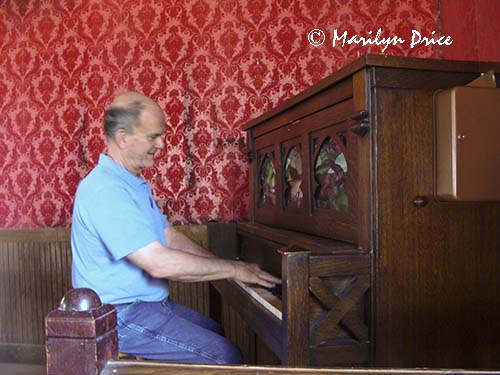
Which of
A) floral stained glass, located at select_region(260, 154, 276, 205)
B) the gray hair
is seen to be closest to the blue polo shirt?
the gray hair

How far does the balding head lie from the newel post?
134 centimetres

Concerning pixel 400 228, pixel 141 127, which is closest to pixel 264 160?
pixel 141 127

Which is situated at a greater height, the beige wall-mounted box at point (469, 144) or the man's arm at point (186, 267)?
the beige wall-mounted box at point (469, 144)

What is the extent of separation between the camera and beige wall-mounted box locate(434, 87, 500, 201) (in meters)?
1.58

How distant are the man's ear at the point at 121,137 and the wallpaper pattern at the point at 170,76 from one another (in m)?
1.50

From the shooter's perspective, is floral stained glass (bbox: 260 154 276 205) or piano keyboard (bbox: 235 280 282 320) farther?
floral stained glass (bbox: 260 154 276 205)

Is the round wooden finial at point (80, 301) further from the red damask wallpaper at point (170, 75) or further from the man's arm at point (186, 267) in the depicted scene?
the red damask wallpaper at point (170, 75)

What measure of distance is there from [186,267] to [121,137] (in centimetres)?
63

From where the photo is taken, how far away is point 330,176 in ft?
6.56

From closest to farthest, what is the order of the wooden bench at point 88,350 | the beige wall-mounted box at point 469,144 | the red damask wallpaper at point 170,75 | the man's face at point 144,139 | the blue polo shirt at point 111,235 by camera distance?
the wooden bench at point 88,350
the beige wall-mounted box at point 469,144
the blue polo shirt at point 111,235
the man's face at point 144,139
the red damask wallpaper at point 170,75

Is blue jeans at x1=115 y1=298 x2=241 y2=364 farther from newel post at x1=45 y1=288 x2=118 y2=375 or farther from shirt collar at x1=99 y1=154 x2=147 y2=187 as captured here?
newel post at x1=45 y1=288 x2=118 y2=375

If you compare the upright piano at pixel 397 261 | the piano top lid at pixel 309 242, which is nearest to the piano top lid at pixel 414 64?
the upright piano at pixel 397 261

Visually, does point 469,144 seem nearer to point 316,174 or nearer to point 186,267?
point 316,174

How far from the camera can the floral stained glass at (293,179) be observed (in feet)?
7.76
